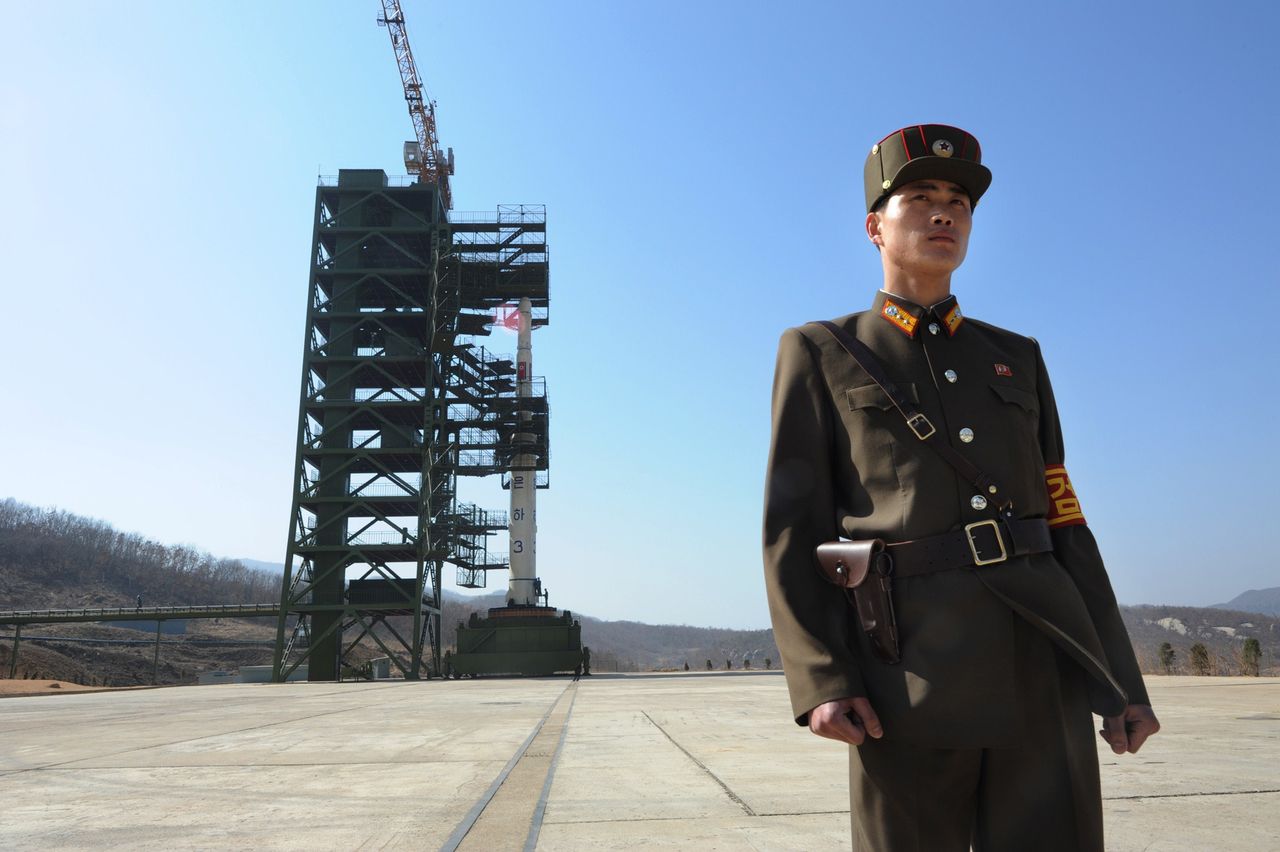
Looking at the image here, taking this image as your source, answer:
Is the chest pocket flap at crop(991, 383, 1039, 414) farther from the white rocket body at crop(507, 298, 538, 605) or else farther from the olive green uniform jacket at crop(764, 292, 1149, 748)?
the white rocket body at crop(507, 298, 538, 605)

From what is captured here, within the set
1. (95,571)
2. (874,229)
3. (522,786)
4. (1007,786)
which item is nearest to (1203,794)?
(1007,786)

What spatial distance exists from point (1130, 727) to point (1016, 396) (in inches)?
32.7

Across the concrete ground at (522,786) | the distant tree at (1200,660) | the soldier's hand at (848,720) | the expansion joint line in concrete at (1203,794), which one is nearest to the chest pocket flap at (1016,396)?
the soldier's hand at (848,720)

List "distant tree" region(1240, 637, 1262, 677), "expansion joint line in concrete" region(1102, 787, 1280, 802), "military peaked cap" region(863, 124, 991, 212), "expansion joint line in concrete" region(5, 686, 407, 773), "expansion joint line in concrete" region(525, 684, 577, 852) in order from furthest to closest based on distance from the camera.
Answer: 1. "distant tree" region(1240, 637, 1262, 677)
2. "expansion joint line in concrete" region(5, 686, 407, 773)
3. "expansion joint line in concrete" region(1102, 787, 1280, 802)
4. "expansion joint line in concrete" region(525, 684, 577, 852)
5. "military peaked cap" region(863, 124, 991, 212)

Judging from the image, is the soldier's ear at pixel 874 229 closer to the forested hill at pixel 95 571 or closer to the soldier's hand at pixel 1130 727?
the soldier's hand at pixel 1130 727

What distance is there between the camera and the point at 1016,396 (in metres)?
2.18

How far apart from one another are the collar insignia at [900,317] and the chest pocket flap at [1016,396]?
0.26 m

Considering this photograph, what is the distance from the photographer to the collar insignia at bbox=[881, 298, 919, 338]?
2.22 metres

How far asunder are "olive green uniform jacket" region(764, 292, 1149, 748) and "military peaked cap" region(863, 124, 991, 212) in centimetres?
31

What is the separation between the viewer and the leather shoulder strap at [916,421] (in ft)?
6.54

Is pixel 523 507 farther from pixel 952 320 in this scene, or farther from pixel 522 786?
pixel 952 320

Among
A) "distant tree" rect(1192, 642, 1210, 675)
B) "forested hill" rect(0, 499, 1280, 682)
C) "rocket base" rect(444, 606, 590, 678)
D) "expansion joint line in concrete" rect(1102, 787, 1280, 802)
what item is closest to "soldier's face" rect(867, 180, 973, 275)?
"expansion joint line in concrete" rect(1102, 787, 1280, 802)

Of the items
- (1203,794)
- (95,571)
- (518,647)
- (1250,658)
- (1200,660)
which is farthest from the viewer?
(95,571)

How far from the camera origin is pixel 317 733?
872cm
